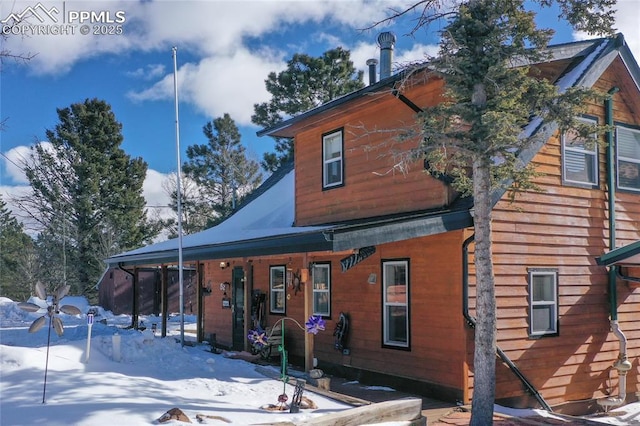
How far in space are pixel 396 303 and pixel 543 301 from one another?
232 centimetres

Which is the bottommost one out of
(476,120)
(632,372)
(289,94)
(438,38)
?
(632,372)

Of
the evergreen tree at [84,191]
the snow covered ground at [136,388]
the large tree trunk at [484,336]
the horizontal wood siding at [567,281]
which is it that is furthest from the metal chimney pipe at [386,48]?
the evergreen tree at [84,191]

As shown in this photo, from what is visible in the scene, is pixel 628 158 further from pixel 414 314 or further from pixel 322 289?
pixel 322 289

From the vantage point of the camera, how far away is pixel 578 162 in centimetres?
968

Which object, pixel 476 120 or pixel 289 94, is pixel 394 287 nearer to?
pixel 476 120

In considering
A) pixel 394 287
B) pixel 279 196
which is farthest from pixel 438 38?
pixel 279 196

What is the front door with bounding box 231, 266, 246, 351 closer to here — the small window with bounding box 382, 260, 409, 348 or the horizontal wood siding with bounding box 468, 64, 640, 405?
the small window with bounding box 382, 260, 409, 348

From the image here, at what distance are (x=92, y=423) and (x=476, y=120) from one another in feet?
16.7

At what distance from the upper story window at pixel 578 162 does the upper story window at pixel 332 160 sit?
4.00m

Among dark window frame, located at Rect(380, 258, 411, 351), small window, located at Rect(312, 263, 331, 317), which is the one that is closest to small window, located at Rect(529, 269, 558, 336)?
dark window frame, located at Rect(380, 258, 411, 351)

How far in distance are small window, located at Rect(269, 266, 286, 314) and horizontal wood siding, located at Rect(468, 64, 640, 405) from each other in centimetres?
569

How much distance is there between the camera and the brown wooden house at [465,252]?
8156 millimetres

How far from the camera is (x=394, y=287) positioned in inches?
368

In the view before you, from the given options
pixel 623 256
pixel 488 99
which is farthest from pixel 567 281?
pixel 488 99
